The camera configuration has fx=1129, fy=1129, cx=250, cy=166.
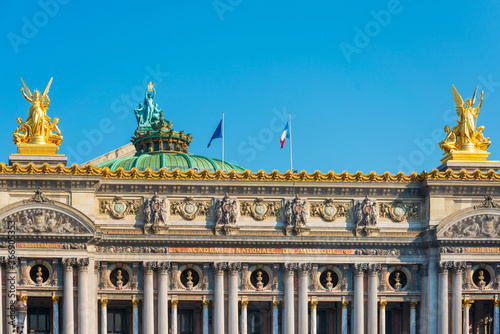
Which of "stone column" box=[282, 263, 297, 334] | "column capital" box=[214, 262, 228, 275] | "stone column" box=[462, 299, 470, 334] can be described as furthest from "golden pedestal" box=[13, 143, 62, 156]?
"stone column" box=[462, 299, 470, 334]

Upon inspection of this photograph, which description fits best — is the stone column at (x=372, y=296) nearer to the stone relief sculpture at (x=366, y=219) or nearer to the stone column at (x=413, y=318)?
the stone relief sculpture at (x=366, y=219)

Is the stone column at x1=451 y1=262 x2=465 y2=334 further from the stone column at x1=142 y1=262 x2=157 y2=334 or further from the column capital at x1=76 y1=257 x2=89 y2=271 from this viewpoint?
the column capital at x1=76 y1=257 x2=89 y2=271

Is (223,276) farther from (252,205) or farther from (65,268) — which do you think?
(65,268)

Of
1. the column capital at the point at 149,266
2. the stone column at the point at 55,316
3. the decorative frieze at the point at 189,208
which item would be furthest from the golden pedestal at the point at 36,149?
the stone column at the point at 55,316

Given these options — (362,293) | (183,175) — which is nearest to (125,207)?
(183,175)

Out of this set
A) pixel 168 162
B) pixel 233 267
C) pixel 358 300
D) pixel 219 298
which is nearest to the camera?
pixel 219 298

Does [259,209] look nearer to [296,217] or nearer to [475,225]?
[296,217]

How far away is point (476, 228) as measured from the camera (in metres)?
60.8

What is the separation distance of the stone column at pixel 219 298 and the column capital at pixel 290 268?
3.22 meters

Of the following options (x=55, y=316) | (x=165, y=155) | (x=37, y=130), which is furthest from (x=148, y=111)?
(x=55, y=316)

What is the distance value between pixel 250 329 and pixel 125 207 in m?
9.56

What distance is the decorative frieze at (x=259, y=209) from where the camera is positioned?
60.8 meters

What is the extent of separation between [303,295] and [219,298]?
4.49 metres

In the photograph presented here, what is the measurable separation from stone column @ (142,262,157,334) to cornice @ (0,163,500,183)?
15.8 ft
